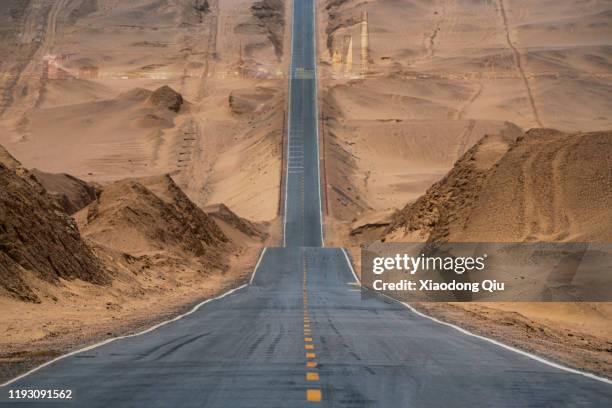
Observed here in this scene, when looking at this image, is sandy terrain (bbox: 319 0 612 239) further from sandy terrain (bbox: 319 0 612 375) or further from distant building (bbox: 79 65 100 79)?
distant building (bbox: 79 65 100 79)

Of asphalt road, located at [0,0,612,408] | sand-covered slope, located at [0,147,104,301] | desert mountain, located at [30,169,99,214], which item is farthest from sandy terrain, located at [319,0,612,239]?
asphalt road, located at [0,0,612,408]

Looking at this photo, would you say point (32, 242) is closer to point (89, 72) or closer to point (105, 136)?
point (105, 136)

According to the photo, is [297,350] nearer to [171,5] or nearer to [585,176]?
[585,176]

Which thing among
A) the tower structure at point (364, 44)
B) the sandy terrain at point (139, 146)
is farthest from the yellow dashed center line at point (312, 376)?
the tower structure at point (364, 44)

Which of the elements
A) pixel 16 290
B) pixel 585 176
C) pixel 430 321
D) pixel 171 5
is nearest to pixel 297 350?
pixel 430 321

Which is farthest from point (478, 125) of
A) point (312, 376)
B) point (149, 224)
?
point (312, 376)
